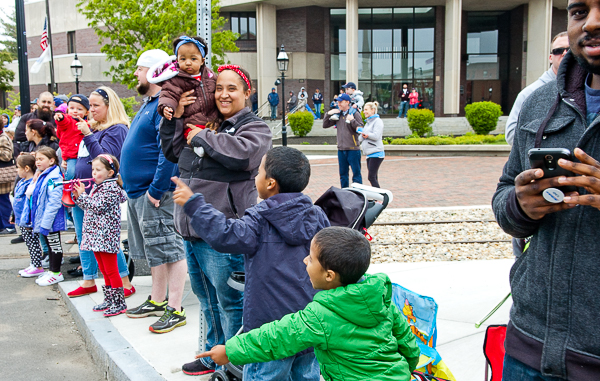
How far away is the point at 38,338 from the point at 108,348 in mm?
1271

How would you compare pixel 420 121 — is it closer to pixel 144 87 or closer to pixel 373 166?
pixel 373 166

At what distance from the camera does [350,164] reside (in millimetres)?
11141

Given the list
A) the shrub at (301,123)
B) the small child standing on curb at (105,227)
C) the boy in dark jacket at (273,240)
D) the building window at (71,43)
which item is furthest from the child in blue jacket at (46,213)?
the building window at (71,43)

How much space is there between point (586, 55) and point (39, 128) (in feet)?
26.1

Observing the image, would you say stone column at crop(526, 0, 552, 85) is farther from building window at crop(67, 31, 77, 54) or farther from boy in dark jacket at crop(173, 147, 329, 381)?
boy in dark jacket at crop(173, 147, 329, 381)

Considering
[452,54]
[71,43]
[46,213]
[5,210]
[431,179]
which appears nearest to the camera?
[46,213]

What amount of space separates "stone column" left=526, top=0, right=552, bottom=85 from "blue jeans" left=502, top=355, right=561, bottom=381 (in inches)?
1458

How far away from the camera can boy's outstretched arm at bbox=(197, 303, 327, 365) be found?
2295 millimetres

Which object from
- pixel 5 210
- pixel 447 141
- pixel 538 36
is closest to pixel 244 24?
pixel 538 36

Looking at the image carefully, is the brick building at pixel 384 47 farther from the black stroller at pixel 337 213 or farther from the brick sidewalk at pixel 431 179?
the black stroller at pixel 337 213

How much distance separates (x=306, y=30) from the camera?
38.5 m

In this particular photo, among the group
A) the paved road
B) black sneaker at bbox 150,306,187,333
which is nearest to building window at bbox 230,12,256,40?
the paved road

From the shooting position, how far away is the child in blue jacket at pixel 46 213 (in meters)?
6.34

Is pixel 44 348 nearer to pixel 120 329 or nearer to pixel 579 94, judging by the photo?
Answer: pixel 120 329
